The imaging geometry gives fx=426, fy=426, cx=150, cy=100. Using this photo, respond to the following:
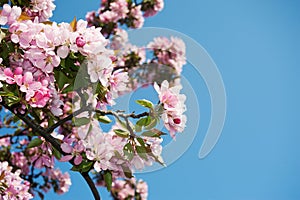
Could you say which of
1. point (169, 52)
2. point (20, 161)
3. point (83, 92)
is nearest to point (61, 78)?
point (83, 92)

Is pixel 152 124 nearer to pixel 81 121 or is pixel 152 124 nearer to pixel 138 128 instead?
pixel 138 128

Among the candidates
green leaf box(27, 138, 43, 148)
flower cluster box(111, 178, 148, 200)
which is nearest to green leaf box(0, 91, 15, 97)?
green leaf box(27, 138, 43, 148)

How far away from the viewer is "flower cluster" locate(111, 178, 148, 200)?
529 cm

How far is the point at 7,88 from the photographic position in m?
1.64

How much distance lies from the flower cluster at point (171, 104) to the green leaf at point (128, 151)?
0.16 m

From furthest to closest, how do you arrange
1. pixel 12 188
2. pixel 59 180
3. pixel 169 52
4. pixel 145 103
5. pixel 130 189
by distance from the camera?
pixel 130 189
pixel 169 52
pixel 59 180
pixel 12 188
pixel 145 103

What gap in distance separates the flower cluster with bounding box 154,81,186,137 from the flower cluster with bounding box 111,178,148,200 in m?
3.86

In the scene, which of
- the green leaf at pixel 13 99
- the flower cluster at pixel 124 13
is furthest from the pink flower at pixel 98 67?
the flower cluster at pixel 124 13

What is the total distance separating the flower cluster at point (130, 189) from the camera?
17.4ft

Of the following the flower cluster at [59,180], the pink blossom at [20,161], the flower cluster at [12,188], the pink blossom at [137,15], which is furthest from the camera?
the pink blossom at [137,15]

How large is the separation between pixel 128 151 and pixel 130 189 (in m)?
3.85

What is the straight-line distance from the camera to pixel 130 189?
5.36 meters

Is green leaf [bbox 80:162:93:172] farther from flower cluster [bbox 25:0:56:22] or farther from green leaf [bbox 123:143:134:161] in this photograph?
flower cluster [bbox 25:0:56:22]

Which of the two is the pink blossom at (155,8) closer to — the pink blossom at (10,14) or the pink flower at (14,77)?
the pink blossom at (10,14)
